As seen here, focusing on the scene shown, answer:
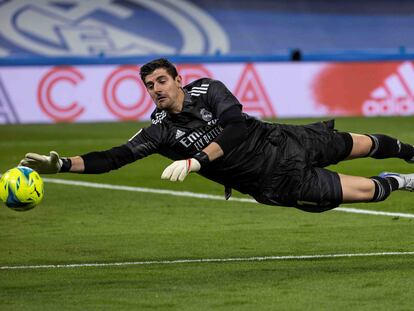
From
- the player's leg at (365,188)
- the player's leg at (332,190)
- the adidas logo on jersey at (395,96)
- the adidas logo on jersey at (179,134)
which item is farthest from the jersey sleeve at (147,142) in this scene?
the adidas logo on jersey at (395,96)

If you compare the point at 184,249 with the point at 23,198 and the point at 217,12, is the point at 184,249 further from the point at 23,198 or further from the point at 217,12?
the point at 217,12

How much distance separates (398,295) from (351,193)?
1.62 m

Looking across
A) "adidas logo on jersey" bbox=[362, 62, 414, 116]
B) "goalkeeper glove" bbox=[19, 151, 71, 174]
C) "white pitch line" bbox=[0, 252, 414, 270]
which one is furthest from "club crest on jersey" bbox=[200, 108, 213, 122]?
"adidas logo on jersey" bbox=[362, 62, 414, 116]

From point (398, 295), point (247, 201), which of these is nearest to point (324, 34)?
point (247, 201)

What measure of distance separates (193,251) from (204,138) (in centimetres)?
147

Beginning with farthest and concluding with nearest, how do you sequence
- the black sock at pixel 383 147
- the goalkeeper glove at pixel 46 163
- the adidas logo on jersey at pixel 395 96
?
the adidas logo on jersey at pixel 395 96
the black sock at pixel 383 147
the goalkeeper glove at pixel 46 163

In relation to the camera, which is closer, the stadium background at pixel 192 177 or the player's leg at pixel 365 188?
the stadium background at pixel 192 177

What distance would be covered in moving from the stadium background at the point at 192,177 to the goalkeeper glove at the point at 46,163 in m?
0.87

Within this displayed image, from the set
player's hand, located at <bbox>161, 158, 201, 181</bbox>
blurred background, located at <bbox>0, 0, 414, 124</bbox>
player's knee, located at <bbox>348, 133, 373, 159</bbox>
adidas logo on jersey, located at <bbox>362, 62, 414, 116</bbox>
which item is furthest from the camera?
adidas logo on jersey, located at <bbox>362, 62, 414, 116</bbox>

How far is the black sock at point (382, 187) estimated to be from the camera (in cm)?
927

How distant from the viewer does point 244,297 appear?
771cm

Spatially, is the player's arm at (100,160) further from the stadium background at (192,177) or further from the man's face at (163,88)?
the stadium background at (192,177)

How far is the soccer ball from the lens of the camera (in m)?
8.55

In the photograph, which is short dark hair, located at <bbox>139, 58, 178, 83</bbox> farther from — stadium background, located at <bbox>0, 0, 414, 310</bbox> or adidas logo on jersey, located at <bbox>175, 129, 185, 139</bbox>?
stadium background, located at <bbox>0, 0, 414, 310</bbox>
